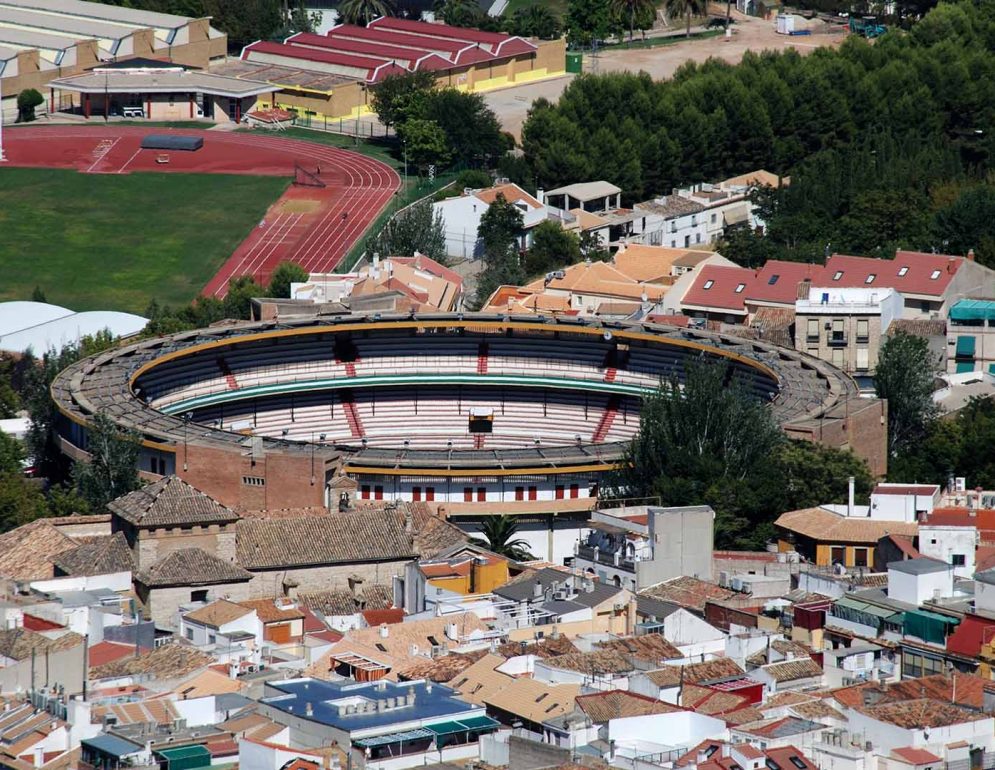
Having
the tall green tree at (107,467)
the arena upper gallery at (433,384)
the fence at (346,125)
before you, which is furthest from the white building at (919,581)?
the fence at (346,125)

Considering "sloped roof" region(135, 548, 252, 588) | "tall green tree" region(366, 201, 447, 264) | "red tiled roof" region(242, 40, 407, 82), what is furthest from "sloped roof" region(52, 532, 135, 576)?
"red tiled roof" region(242, 40, 407, 82)

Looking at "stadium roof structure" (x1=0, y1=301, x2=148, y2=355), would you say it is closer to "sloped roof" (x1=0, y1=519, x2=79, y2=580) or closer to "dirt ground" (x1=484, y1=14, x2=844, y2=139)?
"sloped roof" (x1=0, y1=519, x2=79, y2=580)

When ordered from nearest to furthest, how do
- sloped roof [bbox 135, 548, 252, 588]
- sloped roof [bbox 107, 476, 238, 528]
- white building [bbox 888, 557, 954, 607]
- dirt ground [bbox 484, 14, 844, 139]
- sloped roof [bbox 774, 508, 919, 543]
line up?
white building [bbox 888, 557, 954, 607]
sloped roof [bbox 135, 548, 252, 588]
sloped roof [bbox 107, 476, 238, 528]
sloped roof [bbox 774, 508, 919, 543]
dirt ground [bbox 484, 14, 844, 139]

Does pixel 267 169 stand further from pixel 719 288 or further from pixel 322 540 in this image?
pixel 322 540

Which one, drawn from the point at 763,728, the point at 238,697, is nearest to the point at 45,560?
the point at 238,697

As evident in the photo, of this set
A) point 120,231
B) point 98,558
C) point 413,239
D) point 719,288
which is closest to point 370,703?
point 98,558

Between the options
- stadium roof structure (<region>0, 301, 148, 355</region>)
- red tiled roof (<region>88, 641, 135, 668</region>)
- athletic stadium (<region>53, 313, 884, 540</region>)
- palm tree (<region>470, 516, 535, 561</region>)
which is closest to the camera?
red tiled roof (<region>88, 641, 135, 668</region>)

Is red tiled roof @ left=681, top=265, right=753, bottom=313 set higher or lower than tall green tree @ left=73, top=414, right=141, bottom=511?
higher

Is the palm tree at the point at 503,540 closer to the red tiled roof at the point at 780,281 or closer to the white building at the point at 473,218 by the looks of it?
the red tiled roof at the point at 780,281
